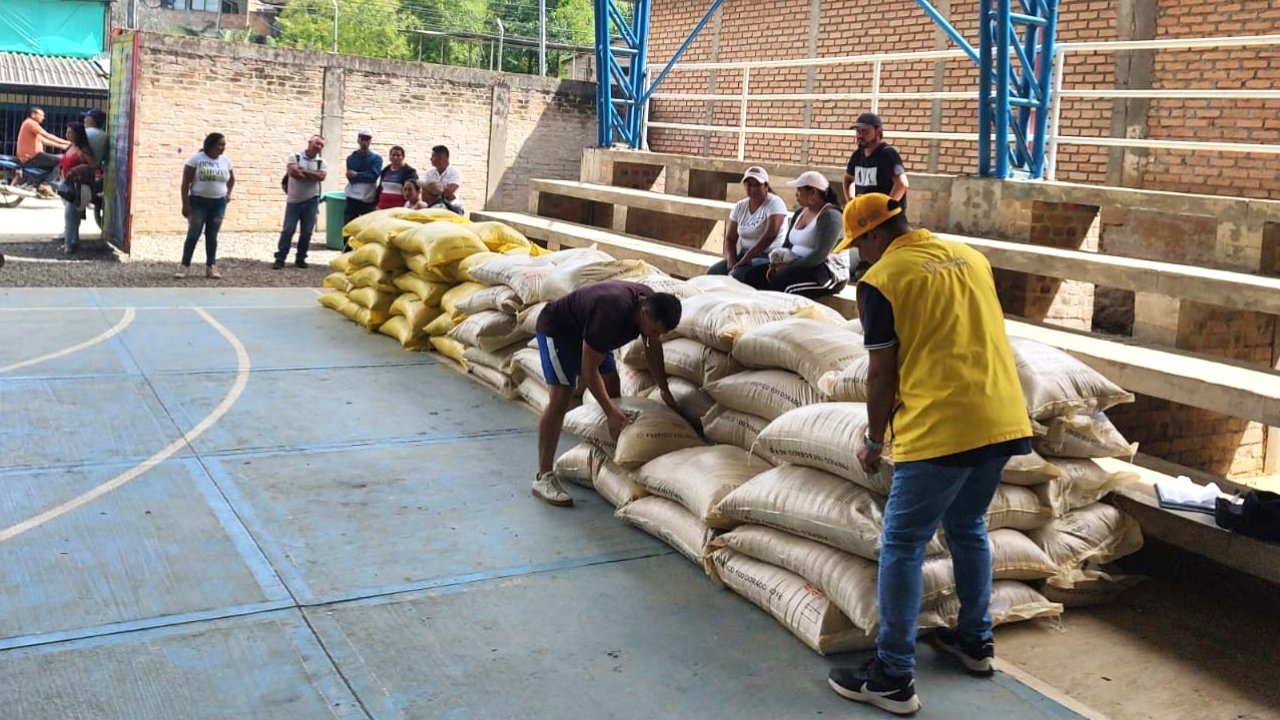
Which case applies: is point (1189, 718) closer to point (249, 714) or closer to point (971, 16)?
point (249, 714)

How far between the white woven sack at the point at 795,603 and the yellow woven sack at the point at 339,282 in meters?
7.63

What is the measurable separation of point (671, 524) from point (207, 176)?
9.51 meters

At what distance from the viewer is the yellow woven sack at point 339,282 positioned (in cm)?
1201

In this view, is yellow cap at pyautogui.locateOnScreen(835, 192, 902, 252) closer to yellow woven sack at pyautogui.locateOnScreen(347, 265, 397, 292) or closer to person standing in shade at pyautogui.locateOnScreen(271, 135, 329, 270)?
yellow woven sack at pyautogui.locateOnScreen(347, 265, 397, 292)

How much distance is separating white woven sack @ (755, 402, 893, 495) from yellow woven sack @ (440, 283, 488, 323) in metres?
4.97

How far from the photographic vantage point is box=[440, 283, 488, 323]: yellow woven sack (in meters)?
9.85

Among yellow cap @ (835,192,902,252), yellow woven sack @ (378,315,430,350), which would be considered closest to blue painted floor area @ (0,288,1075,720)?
yellow cap @ (835,192,902,252)

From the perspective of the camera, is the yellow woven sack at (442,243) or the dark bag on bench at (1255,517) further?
the yellow woven sack at (442,243)

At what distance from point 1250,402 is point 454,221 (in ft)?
24.8

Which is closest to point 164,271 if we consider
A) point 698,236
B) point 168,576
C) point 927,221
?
point 698,236

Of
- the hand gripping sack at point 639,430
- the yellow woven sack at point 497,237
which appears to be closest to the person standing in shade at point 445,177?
the yellow woven sack at point 497,237

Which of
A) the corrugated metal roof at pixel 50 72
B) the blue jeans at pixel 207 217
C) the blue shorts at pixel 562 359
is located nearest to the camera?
the blue shorts at pixel 562 359

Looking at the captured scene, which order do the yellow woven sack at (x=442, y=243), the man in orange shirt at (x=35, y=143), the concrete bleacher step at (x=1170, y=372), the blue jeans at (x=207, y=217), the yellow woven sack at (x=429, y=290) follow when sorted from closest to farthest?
Answer: the concrete bleacher step at (x=1170, y=372) < the yellow woven sack at (x=442, y=243) < the yellow woven sack at (x=429, y=290) < the blue jeans at (x=207, y=217) < the man in orange shirt at (x=35, y=143)

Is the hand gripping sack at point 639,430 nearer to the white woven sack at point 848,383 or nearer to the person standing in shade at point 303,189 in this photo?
the white woven sack at point 848,383
